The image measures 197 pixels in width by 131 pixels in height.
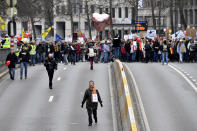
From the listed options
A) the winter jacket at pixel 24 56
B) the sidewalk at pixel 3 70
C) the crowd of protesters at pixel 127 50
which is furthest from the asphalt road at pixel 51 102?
the crowd of protesters at pixel 127 50

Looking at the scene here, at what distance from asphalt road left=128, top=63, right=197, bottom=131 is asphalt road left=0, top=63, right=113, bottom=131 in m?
1.57

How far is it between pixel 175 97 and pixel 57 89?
552 cm

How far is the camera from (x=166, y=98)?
2548cm

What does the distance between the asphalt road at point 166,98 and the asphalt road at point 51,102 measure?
61.7 inches

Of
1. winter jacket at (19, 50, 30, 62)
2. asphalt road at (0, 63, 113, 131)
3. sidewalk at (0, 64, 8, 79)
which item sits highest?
winter jacket at (19, 50, 30, 62)

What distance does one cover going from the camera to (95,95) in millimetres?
19688

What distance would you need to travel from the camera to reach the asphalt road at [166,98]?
67.9 ft

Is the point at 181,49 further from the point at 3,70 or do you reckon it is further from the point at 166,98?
the point at 166,98

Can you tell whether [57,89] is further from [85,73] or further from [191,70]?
[191,70]

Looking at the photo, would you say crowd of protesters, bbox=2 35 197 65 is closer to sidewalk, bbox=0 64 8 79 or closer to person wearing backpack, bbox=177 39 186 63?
person wearing backpack, bbox=177 39 186 63

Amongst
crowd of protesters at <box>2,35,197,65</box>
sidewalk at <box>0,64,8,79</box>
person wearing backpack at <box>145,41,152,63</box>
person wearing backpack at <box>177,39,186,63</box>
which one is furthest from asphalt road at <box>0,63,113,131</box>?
person wearing backpack at <box>177,39,186,63</box>

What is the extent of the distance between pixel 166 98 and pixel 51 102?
182 inches

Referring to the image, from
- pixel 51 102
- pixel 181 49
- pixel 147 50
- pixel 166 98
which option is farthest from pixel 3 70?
pixel 166 98

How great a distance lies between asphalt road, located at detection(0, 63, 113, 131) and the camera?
20.6 meters
